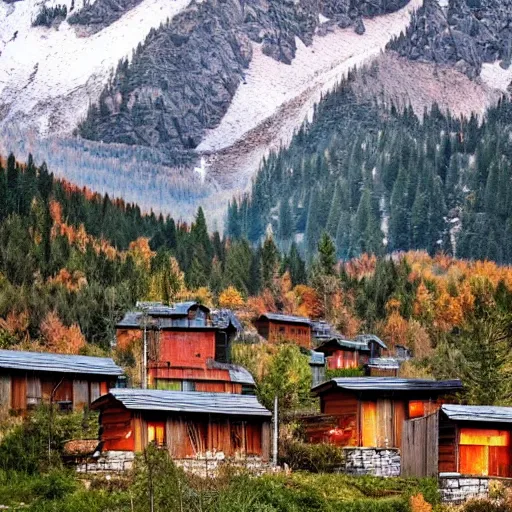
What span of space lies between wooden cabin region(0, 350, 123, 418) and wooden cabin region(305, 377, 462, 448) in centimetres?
1143

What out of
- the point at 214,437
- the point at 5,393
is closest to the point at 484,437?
the point at 214,437

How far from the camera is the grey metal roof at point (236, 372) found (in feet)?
232

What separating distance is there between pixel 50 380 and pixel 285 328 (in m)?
42.7

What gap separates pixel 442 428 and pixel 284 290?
8211 cm

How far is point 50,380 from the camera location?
195ft

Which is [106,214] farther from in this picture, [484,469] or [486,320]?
[484,469]

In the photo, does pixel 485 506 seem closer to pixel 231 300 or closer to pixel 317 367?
pixel 317 367

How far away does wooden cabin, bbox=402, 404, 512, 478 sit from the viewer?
50406 mm

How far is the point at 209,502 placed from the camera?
39750 mm

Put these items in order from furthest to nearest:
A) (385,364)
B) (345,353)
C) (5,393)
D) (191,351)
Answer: (345,353) < (385,364) < (191,351) < (5,393)

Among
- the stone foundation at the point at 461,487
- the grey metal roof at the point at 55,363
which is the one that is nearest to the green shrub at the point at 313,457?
the stone foundation at the point at 461,487

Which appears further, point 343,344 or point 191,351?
point 343,344

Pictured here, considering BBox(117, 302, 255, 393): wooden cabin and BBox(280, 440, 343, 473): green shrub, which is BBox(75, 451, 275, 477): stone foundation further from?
BBox(117, 302, 255, 393): wooden cabin

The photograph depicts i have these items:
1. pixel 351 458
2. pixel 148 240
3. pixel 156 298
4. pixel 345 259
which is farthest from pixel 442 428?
pixel 345 259
